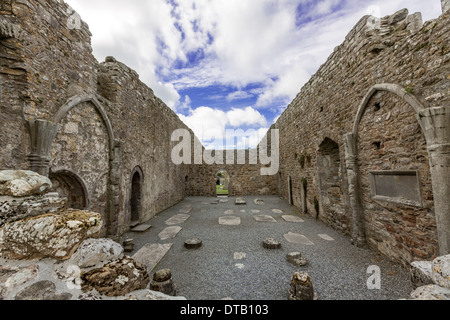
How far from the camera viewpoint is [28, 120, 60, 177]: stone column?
10.6 ft

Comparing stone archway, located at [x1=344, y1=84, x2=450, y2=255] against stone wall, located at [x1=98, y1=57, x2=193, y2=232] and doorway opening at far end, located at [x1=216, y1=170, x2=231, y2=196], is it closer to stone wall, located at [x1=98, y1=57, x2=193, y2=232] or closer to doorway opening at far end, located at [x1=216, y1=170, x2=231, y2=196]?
stone wall, located at [x1=98, y1=57, x2=193, y2=232]

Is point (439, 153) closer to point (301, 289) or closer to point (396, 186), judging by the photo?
point (396, 186)

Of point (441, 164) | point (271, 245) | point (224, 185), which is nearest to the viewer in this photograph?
point (441, 164)

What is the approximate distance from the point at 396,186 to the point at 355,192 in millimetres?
1014

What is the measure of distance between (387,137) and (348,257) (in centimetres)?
272

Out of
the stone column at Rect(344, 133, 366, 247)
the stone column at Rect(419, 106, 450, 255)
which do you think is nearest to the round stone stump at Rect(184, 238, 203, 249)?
the stone column at Rect(344, 133, 366, 247)

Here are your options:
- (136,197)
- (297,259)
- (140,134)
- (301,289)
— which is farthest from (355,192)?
(140,134)

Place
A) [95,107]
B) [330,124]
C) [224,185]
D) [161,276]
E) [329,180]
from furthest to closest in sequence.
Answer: [224,185] < [329,180] < [330,124] < [95,107] < [161,276]

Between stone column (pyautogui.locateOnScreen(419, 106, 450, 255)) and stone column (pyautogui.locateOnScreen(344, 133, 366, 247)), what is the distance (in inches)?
68.9

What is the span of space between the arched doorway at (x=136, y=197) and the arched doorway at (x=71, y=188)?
233 centimetres

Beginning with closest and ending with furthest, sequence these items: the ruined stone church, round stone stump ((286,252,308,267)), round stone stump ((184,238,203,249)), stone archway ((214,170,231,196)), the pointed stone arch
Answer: the ruined stone church < round stone stump ((286,252,308,267)) < the pointed stone arch < round stone stump ((184,238,203,249)) < stone archway ((214,170,231,196))

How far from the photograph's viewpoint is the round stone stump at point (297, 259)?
3.73 metres

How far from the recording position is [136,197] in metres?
7.00

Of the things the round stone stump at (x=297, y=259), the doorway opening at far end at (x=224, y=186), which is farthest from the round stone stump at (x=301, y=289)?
the doorway opening at far end at (x=224, y=186)
